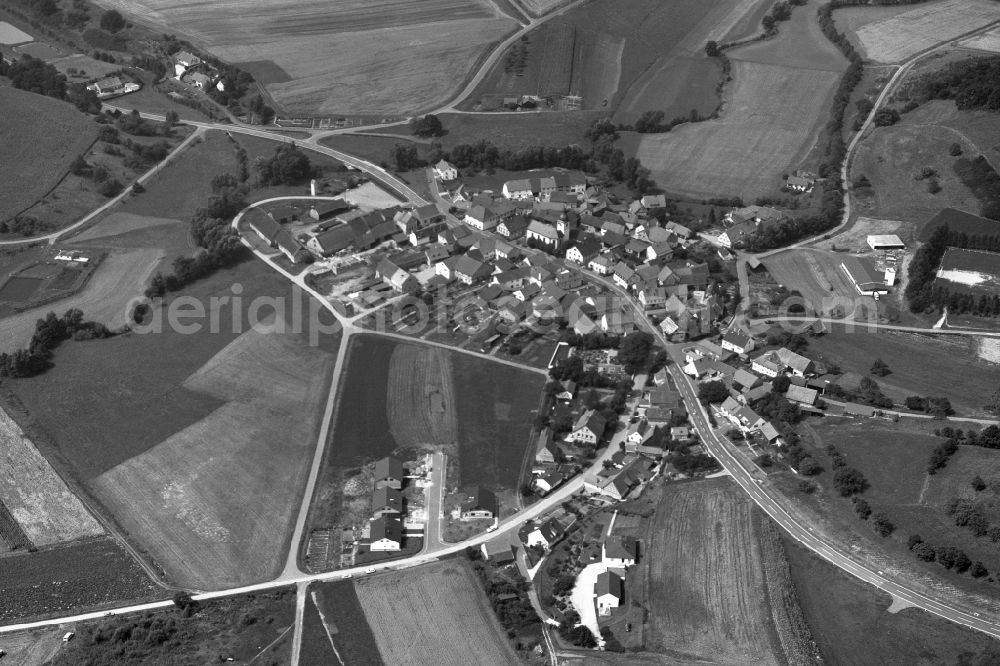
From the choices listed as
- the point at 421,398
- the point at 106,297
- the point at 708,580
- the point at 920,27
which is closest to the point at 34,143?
the point at 106,297

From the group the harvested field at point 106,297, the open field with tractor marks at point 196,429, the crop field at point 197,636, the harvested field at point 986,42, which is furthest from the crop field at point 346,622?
the harvested field at point 986,42

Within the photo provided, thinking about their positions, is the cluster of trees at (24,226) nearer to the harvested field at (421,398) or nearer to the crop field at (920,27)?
the harvested field at (421,398)

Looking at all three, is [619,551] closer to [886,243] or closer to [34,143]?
[886,243]

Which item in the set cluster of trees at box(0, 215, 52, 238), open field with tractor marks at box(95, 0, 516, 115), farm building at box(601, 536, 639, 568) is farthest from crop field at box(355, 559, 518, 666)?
open field with tractor marks at box(95, 0, 516, 115)

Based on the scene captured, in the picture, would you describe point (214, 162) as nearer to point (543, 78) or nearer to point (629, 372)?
point (543, 78)

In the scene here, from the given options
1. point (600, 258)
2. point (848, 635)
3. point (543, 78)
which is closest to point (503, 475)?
point (848, 635)
